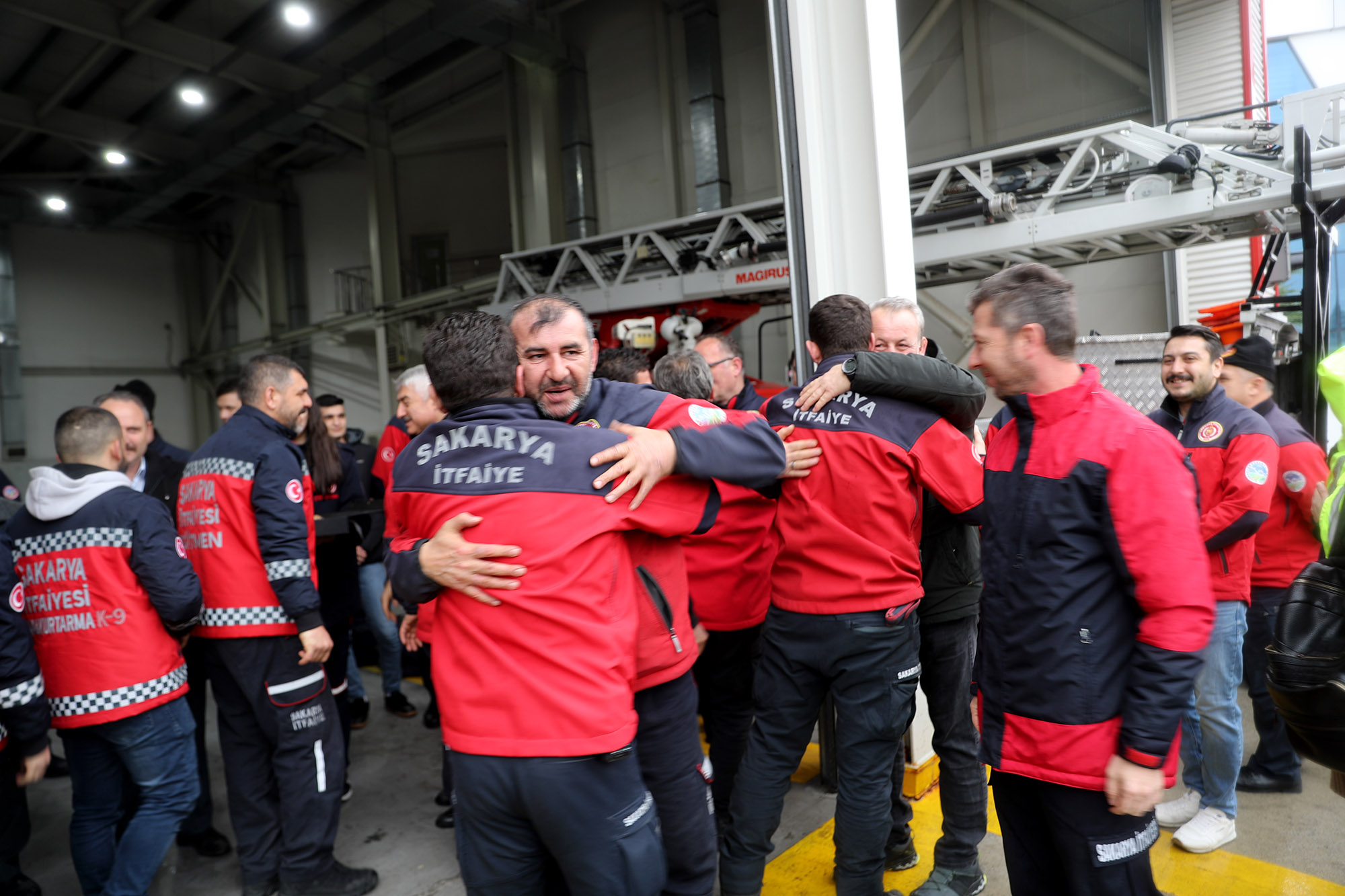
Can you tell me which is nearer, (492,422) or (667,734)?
(492,422)

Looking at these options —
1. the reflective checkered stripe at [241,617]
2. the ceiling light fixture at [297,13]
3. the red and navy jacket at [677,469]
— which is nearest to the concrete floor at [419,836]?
the reflective checkered stripe at [241,617]

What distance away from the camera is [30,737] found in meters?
2.44

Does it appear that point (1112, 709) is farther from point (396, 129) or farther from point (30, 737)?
point (396, 129)

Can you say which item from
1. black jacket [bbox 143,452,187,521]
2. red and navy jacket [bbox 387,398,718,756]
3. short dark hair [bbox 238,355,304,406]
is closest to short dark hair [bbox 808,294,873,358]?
red and navy jacket [bbox 387,398,718,756]

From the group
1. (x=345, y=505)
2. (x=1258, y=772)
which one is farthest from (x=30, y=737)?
(x=1258, y=772)

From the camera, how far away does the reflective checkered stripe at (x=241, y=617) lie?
9.58 feet

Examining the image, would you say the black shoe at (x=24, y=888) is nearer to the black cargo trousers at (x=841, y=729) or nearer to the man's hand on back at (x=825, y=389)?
the black cargo trousers at (x=841, y=729)

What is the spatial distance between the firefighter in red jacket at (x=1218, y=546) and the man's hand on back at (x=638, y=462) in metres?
2.39

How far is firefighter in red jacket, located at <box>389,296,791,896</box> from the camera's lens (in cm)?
187

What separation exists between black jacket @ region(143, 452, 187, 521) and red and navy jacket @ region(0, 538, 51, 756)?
192cm

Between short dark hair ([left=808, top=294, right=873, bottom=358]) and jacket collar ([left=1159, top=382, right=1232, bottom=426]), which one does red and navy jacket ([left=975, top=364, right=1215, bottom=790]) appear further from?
jacket collar ([left=1159, top=382, right=1232, bottom=426])

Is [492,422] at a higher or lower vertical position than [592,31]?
lower

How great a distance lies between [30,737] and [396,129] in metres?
14.7

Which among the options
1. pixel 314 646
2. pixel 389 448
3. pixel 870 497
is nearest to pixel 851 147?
pixel 870 497
